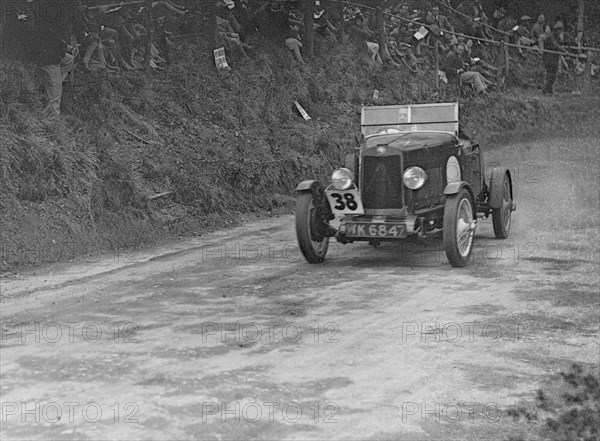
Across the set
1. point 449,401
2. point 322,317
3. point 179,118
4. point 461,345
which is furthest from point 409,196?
point 179,118

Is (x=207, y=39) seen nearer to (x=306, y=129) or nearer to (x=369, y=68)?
(x=306, y=129)

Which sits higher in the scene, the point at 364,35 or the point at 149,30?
the point at 364,35

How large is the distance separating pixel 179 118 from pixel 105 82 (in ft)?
5.13

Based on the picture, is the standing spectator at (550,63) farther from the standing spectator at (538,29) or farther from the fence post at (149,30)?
the fence post at (149,30)

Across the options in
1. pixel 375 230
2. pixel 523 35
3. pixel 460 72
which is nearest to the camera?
pixel 375 230

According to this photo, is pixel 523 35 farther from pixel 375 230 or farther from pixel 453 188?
pixel 375 230

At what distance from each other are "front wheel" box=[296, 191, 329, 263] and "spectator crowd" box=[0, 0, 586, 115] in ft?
15.5

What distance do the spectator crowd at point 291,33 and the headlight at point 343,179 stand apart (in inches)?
197

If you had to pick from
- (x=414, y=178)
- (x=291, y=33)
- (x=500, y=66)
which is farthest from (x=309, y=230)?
(x=500, y=66)

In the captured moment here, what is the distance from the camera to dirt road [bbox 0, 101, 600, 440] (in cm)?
531

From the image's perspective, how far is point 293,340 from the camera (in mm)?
7020

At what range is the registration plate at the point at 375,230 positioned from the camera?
32.3ft

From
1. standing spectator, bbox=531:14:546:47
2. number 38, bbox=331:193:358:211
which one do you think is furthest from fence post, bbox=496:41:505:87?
number 38, bbox=331:193:358:211

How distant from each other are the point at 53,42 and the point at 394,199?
6.36 meters
